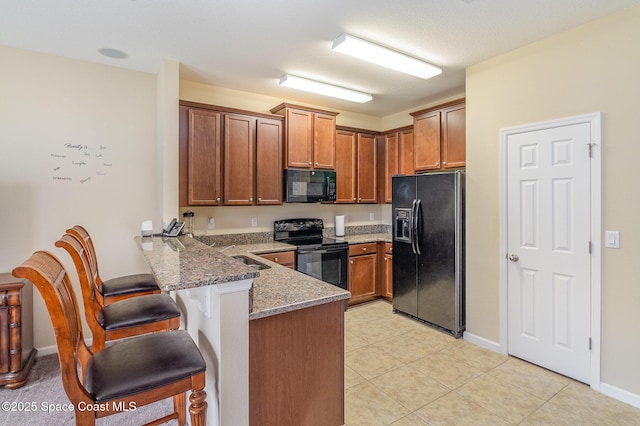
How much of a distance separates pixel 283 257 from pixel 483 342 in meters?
2.29

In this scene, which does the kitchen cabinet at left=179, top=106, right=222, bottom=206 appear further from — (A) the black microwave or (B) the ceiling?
(A) the black microwave

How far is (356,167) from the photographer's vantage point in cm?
490

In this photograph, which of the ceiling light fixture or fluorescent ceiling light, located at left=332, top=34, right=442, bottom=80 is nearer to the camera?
fluorescent ceiling light, located at left=332, top=34, right=442, bottom=80

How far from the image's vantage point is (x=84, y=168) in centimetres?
319

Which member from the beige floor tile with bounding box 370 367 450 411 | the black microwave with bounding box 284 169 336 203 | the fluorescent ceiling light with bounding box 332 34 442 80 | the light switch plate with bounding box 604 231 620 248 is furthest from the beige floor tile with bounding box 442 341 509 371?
the fluorescent ceiling light with bounding box 332 34 442 80

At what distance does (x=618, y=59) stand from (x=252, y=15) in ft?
8.89

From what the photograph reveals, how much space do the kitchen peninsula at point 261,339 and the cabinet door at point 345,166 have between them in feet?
9.52

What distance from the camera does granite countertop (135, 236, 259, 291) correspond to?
1338 mm

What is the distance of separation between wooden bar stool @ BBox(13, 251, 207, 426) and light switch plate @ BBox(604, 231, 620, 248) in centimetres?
291

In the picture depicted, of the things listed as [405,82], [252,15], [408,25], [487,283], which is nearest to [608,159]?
[487,283]

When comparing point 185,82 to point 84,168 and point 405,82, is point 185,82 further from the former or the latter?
point 405,82

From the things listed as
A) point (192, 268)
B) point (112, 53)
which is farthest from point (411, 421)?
point (112, 53)

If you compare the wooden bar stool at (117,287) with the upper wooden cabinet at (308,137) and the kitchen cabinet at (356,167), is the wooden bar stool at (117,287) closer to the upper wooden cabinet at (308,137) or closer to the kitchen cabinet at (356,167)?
the upper wooden cabinet at (308,137)

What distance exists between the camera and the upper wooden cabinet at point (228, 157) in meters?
3.53
